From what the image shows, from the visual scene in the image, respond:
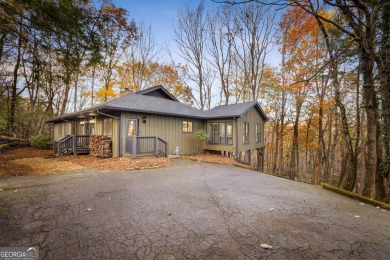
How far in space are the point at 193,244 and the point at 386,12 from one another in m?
8.67

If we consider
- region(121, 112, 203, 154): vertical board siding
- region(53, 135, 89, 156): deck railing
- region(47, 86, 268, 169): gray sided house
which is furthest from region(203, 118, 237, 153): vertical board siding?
region(53, 135, 89, 156): deck railing

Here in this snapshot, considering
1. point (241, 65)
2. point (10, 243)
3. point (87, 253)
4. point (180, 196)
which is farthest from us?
point (241, 65)

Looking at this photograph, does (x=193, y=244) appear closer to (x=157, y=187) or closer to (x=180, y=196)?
(x=180, y=196)

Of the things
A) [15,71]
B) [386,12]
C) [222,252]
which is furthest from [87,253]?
[15,71]

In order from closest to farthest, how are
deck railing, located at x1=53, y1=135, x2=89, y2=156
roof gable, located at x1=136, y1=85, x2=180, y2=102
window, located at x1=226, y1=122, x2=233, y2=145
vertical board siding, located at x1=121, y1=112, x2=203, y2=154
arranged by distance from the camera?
vertical board siding, located at x1=121, y1=112, x2=203, y2=154 → deck railing, located at x1=53, y1=135, x2=89, y2=156 → window, located at x1=226, y1=122, x2=233, y2=145 → roof gable, located at x1=136, y1=85, x2=180, y2=102

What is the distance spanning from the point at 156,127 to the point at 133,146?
8.11 feet

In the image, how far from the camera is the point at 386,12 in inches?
216

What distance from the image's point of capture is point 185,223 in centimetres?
284

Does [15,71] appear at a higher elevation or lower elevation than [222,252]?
higher

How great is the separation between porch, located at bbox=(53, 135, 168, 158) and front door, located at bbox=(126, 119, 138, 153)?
0.08 metres

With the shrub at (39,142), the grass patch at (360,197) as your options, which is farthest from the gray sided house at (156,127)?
the grass patch at (360,197)

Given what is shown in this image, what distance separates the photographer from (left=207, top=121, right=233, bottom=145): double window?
1303cm

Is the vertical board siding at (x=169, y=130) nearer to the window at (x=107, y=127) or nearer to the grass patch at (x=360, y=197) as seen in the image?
the window at (x=107, y=127)

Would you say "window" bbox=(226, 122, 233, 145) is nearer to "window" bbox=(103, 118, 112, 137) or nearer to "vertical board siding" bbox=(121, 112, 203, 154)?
"vertical board siding" bbox=(121, 112, 203, 154)
